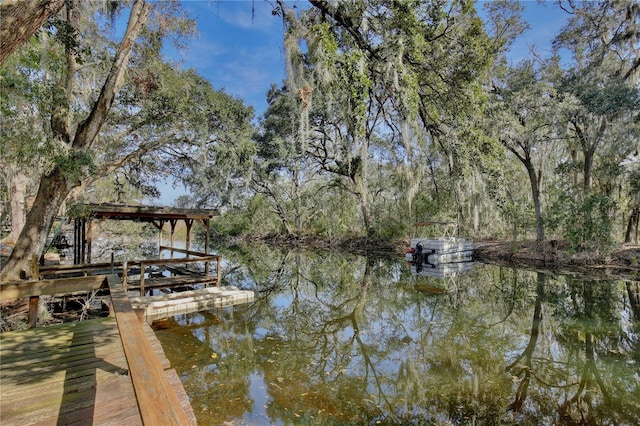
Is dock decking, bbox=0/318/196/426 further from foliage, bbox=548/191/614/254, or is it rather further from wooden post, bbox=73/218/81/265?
foliage, bbox=548/191/614/254

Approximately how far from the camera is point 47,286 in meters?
3.20

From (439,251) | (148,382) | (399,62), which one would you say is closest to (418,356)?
(399,62)

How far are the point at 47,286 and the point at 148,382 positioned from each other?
2.61m

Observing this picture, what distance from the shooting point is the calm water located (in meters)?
3.73

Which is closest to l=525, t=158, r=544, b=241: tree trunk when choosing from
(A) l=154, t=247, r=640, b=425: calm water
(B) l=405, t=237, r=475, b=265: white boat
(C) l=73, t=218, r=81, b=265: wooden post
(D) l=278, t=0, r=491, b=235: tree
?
(B) l=405, t=237, r=475, b=265: white boat

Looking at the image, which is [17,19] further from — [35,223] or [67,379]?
[35,223]

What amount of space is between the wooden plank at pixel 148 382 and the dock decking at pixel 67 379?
16.3 inches

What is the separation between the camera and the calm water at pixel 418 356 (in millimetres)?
3729

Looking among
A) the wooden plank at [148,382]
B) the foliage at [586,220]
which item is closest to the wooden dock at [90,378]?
the wooden plank at [148,382]

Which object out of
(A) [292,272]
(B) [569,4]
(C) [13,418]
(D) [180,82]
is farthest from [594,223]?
(C) [13,418]

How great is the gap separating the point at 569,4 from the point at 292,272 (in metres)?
14.9

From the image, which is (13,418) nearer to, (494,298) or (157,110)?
(157,110)

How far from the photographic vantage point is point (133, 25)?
5852 mm

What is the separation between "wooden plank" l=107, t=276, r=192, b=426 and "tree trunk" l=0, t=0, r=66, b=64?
1878mm
